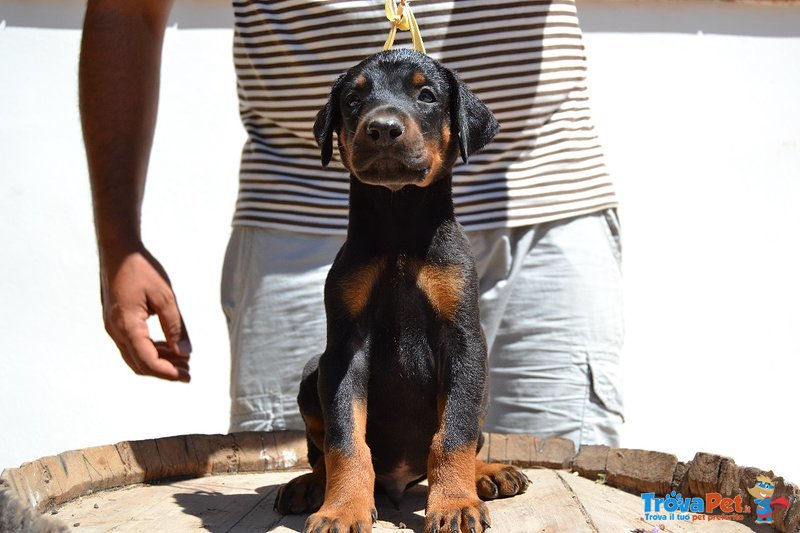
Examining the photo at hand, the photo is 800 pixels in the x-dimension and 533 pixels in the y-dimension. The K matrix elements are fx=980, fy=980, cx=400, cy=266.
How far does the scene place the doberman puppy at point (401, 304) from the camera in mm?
2412

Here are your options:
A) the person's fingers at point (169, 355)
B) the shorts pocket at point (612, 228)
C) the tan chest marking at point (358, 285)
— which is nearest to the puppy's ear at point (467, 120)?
the tan chest marking at point (358, 285)

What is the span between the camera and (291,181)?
12.0ft

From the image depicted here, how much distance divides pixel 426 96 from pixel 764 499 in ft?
4.70

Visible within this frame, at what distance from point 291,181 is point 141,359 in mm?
859

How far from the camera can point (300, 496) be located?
105 inches

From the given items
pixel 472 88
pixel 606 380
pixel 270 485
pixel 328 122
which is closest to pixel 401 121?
pixel 328 122

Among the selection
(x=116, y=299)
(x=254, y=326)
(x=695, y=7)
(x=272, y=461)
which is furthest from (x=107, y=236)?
(x=695, y=7)

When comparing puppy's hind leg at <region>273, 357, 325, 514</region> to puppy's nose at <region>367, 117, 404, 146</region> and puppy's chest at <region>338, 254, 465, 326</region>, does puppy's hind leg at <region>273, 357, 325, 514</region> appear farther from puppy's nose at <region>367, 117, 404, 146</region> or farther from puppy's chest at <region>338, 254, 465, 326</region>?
puppy's nose at <region>367, 117, 404, 146</region>

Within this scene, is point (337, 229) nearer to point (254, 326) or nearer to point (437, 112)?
point (254, 326)

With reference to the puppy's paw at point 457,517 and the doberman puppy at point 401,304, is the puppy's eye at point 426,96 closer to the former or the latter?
the doberman puppy at point 401,304

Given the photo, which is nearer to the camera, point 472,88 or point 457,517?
point 457,517

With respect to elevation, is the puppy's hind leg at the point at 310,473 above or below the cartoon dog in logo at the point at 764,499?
above

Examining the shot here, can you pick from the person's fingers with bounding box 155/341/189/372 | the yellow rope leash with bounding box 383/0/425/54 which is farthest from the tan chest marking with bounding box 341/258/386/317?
the person's fingers with bounding box 155/341/189/372

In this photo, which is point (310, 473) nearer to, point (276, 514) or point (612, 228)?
point (276, 514)
